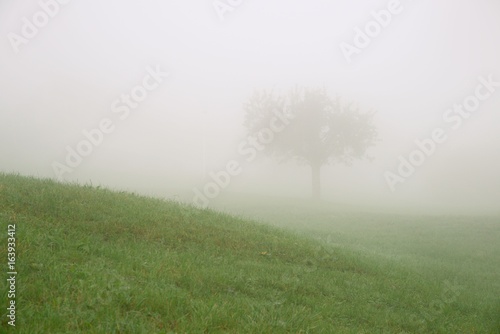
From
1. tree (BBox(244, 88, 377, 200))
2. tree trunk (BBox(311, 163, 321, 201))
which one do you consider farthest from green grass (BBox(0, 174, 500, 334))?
tree (BBox(244, 88, 377, 200))

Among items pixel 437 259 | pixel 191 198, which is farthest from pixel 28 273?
pixel 191 198

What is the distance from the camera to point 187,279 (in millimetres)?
7191

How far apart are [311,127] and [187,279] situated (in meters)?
39.2

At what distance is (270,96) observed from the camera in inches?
1818

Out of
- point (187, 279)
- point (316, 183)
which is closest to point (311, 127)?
point (316, 183)

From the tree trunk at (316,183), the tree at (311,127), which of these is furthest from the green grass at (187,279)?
the tree at (311,127)

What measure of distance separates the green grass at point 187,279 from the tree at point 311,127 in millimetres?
32730

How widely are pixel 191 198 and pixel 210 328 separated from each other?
105ft

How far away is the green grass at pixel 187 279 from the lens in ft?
18.1

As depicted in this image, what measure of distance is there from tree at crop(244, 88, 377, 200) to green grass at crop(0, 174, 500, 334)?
3273 centimetres

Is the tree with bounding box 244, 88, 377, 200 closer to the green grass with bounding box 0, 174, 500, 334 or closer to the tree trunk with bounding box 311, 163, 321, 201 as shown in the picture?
the tree trunk with bounding box 311, 163, 321, 201

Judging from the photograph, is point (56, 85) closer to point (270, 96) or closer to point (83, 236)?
point (270, 96)

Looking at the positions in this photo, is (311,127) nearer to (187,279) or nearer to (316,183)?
(316,183)

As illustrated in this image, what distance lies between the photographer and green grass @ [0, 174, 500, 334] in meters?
5.52
